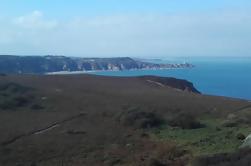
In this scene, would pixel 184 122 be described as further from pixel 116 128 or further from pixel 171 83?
pixel 171 83

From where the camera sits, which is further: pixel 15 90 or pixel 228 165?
pixel 15 90

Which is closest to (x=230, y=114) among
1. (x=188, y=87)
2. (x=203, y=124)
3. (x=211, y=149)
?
(x=203, y=124)

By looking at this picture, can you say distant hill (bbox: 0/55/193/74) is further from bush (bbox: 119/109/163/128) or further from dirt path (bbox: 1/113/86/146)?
bush (bbox: 119/109/163/128)

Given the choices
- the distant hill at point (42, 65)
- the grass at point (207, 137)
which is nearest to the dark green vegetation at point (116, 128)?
the grass at point (207, 137)

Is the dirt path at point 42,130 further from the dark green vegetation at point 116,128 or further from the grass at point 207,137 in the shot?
the grass at point 207,137

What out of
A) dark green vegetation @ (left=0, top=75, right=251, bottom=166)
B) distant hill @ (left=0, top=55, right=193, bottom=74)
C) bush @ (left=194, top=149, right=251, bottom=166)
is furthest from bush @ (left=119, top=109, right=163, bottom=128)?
distant hill @ (left=0, top=55, right=193, bottom=74)

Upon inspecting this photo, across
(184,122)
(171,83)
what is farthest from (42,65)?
(184,122)

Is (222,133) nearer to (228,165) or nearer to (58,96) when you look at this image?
(228,165)
